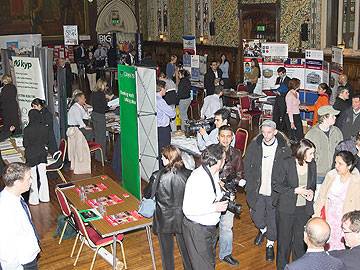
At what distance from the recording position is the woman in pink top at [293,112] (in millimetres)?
9469

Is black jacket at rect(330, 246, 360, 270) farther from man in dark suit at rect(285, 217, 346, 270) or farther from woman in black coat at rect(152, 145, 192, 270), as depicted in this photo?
woman in black coat at rect(152, 145, 192, 270)

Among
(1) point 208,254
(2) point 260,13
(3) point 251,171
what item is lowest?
(1) point 208,254

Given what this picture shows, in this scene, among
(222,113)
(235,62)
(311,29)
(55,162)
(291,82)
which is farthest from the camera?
(235,62)

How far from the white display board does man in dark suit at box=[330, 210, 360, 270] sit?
4090 millimetres

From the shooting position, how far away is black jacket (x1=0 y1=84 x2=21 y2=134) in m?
10.8

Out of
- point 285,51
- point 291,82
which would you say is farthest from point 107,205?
point 285,51

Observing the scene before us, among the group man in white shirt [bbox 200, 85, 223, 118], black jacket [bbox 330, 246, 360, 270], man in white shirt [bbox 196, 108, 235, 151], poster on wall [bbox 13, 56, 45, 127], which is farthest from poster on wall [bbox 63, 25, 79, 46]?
black jacket [bbox 330, 246, 360, 270]

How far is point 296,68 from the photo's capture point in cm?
1296

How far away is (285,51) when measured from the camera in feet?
44.1

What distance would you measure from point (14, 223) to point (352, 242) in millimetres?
2676

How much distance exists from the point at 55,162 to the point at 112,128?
2.02 meters

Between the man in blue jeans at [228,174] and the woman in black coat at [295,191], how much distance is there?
59 cm

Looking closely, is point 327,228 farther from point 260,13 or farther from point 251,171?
point 260,13

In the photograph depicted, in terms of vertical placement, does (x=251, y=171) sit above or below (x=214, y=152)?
below
